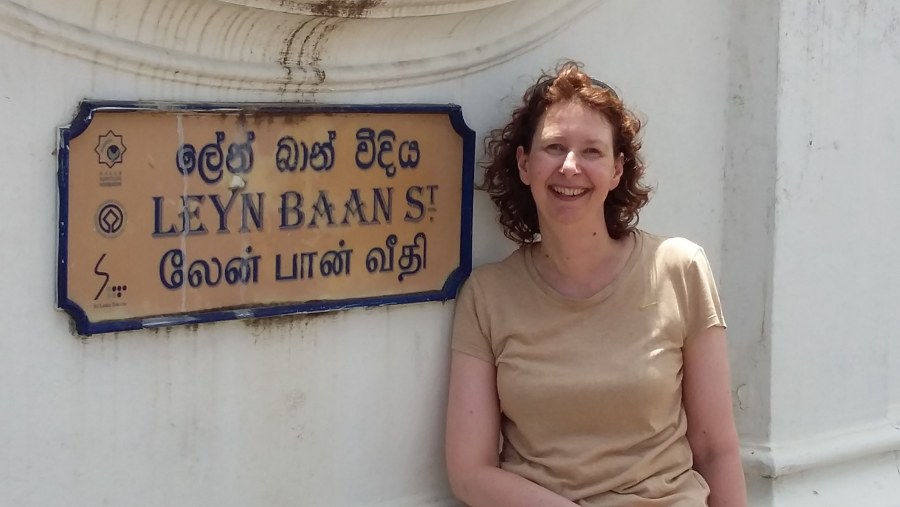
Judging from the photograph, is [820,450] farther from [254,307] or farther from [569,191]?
[254,307]

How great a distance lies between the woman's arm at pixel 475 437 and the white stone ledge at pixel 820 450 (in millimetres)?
851

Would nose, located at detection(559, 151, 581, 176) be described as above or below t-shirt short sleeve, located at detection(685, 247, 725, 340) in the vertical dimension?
above

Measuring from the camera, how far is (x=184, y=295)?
89.1 inches

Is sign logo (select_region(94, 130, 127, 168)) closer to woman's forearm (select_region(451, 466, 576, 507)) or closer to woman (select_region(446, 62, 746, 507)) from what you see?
woman (select_region(446, 62, 746, 507))

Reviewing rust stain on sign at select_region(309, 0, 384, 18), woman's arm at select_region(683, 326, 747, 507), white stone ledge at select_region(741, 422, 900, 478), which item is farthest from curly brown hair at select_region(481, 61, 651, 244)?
white stone ledge at select_region(741, 422, 900, 478)

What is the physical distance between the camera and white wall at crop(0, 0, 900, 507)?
84.0 inches

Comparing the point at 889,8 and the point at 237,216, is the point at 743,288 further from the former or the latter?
the point at 237,216

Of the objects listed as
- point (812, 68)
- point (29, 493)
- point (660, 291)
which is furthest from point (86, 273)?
point (812, 68)

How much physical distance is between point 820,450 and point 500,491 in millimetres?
1091

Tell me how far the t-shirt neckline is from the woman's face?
13cm

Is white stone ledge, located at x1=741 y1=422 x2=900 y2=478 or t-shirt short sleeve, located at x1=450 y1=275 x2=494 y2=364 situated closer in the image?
t-shirt short sleeve, located at x1=450 y1=275 x2=494 y2=364

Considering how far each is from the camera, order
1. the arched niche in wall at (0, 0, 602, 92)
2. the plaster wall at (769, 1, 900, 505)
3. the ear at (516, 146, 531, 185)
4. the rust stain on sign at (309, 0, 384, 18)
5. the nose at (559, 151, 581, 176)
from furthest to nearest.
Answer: the plaster wall at (769, 1, 900, 505), the ear at (516, 146, 531, 185), the nose at (559, 151, 581, 176), the rust stain on sign at (309, 0, 384, 18), the arched niche in wall at (0, 0, 602, 92)

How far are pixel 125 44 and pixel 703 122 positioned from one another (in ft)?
4.93

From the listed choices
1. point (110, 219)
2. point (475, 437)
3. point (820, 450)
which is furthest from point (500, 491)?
point (820, 450)
